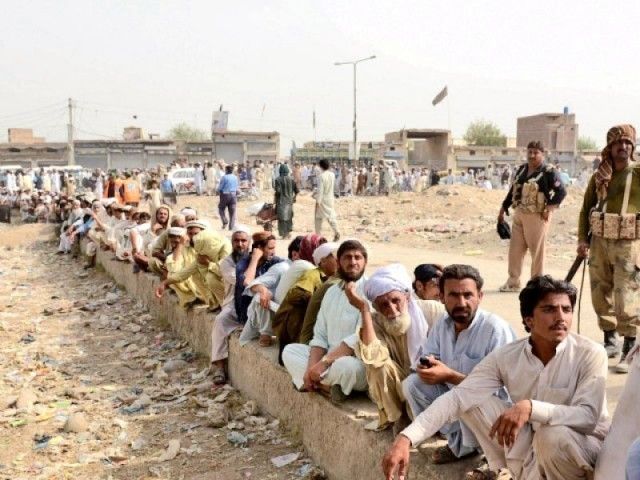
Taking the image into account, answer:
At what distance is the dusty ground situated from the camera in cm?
486

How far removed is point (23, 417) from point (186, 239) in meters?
2.81

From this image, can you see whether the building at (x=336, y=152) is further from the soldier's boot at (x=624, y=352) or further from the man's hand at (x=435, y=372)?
the man's hand at (x=435, y=372)

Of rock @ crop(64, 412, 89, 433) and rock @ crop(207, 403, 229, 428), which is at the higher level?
rock @ crop(207, 403, 229, 428)

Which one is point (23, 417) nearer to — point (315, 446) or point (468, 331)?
point (315, 446)

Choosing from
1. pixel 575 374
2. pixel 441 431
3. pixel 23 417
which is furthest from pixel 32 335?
pixel 575 374

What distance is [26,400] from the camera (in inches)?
250

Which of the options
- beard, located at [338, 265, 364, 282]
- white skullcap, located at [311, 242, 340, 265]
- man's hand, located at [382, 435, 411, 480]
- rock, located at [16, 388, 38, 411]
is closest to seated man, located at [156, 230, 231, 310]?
rock, located at [16, 388, 38, 411]

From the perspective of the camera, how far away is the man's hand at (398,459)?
9.78ft

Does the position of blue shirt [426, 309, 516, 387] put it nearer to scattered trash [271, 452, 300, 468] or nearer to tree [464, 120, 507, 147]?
scattered trash [271, 452, 300, 468]

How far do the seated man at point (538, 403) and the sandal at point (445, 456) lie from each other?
0.20 metres

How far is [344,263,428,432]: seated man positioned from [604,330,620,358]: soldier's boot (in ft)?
6.27

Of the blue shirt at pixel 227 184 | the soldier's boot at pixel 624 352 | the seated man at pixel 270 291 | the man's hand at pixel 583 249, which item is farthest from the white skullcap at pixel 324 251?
the blue shirt at pixel 227 184

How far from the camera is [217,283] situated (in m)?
7.03

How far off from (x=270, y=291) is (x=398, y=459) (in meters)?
2.74
